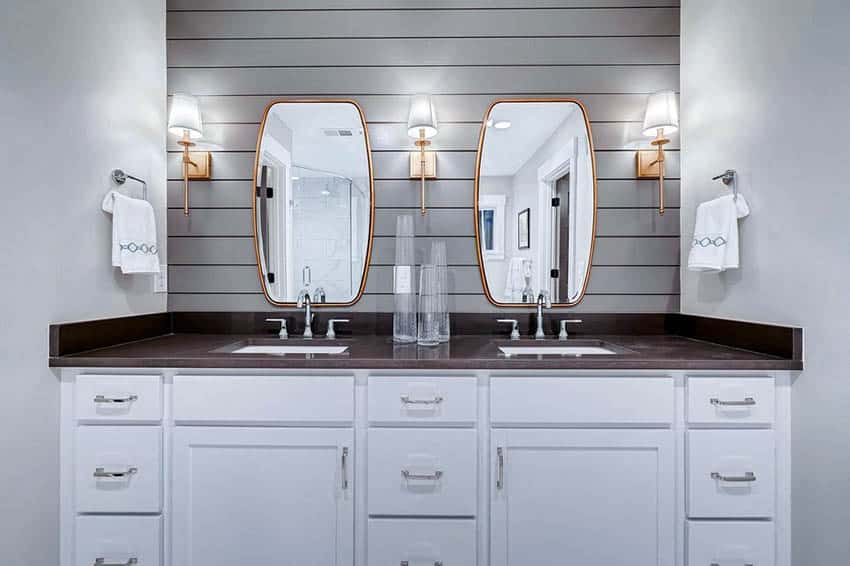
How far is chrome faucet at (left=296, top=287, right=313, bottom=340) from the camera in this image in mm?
1987

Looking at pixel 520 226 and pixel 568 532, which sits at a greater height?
pixel 520 226

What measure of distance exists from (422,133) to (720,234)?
1.22 meters

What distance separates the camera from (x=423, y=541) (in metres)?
1.41

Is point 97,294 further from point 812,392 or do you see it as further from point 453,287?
point 812,392

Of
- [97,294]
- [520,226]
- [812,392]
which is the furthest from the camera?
[520,226]

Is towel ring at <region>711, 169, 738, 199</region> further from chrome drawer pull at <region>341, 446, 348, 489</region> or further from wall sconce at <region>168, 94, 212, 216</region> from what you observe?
wall sconce at <region>168, 94, 212, 216</region>

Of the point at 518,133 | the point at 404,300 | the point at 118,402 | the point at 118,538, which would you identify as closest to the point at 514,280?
the point at 404,300

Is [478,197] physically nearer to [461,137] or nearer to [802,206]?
[461,137]

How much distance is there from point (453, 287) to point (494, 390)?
707 mm

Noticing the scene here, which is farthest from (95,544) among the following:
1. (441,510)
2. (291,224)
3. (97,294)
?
(291,224)

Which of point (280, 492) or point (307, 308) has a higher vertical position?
point (307, 308)

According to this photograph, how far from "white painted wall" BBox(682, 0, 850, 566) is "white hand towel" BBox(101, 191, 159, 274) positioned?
222 cm

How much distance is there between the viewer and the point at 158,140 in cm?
201

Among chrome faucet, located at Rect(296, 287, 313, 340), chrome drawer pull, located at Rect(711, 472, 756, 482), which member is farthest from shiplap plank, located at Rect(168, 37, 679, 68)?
chrome drawer pull, located at Rect(711, 472, 756, 482)
